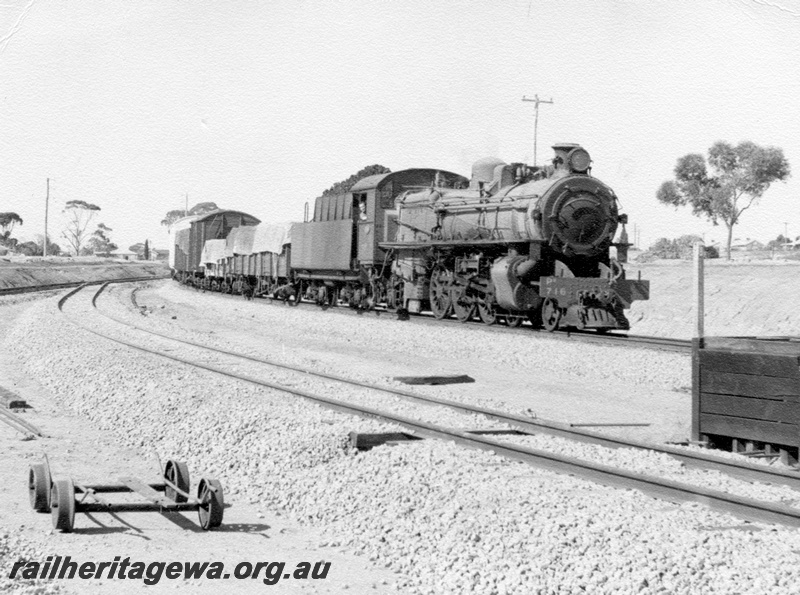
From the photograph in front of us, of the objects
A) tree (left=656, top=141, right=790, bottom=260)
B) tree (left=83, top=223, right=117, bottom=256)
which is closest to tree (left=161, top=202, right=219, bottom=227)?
tree (left=83, top=223, right=117, bottom=256)

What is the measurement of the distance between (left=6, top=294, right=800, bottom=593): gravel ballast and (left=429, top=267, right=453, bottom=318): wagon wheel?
11870 millimetres

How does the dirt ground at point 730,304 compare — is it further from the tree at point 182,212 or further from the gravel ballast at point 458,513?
the tree at point 182,212

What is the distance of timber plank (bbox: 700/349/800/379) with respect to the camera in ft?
25.2

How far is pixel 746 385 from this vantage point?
8117mm

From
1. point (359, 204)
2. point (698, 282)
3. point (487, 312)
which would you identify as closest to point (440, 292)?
point (487, 312)

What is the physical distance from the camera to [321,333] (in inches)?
828

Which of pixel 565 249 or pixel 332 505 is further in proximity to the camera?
pixel 565 249

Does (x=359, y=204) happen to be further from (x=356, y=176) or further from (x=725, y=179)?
(x=356, y=176)

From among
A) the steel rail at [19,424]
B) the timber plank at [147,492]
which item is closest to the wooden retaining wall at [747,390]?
the timber plank at [147,492]

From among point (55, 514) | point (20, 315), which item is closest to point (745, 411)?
point (55, 514)

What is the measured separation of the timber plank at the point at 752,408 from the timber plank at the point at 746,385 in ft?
0.18

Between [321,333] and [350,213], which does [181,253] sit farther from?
[321,333]

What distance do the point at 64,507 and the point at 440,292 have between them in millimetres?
16643

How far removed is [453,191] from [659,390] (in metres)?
11.3
